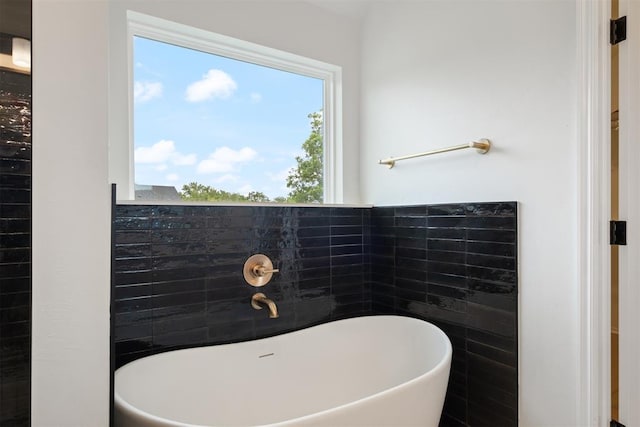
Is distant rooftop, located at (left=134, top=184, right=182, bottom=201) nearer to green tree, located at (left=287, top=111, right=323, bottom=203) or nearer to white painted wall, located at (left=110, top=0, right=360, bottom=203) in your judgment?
white painted wall, located at (left=110, top=0, right=360, bottom=203)

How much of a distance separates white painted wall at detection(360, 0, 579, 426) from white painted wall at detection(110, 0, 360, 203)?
387mm

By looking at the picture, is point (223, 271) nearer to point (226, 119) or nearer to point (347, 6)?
point (226, 119)

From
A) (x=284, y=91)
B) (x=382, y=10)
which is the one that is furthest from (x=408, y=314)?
(x=382, y=10)

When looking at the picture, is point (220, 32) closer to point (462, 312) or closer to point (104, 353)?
point (104, 353)

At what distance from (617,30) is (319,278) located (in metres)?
1.85

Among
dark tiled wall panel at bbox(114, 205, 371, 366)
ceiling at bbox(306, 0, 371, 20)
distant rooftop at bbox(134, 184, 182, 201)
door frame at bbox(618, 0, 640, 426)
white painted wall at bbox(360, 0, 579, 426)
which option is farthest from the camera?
ceiling at bbox(306, 0, 371, 20)

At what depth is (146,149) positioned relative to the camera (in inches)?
77.2

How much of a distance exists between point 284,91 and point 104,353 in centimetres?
198

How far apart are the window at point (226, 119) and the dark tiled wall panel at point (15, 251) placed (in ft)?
3.67

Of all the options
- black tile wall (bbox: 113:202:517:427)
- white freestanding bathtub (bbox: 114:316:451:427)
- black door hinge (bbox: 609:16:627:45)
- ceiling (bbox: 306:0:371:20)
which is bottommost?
white freestanding bathtub (bbox: 114:316:451:427)

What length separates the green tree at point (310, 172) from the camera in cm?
247

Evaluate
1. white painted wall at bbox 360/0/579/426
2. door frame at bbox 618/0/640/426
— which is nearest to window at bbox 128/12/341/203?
white painted wall at bbox 360/0/579/426

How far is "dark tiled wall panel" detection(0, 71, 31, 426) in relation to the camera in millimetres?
776

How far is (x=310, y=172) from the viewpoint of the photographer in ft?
8.40
